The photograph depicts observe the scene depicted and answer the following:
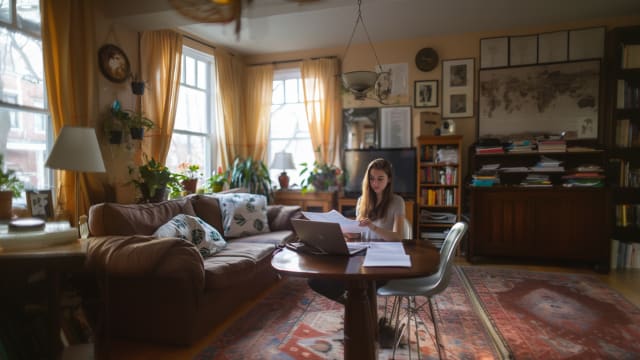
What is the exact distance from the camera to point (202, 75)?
15.8 feet

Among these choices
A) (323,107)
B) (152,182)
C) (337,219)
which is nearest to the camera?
(337,219)

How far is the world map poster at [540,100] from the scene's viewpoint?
167 inches

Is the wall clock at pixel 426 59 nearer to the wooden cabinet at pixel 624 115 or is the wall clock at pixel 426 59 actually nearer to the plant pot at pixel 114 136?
the wooden cabinet at pixel 624 115

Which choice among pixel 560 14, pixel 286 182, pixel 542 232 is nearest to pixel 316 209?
pixel 286 182

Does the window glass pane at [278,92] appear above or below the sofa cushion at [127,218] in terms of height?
above

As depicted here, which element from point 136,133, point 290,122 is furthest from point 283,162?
point 136,133

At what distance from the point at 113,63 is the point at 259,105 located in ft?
7.12

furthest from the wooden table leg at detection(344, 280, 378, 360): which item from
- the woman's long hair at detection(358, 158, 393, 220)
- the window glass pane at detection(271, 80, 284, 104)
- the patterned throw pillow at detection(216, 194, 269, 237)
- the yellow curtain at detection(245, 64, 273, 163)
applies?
the window glass pane at detection(271, 80, 284, 104)

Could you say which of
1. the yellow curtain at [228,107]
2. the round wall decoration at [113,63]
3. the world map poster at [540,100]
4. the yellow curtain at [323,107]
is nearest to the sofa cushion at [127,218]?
the round wall decoration at [113,63]

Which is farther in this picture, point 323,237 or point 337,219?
point 337,219

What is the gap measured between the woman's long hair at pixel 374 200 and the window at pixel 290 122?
282 centimetres

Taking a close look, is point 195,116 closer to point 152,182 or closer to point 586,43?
point 152,182

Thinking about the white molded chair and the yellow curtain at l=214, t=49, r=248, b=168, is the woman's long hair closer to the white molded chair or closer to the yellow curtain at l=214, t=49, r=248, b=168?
the white molded chair

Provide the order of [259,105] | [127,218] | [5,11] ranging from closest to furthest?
[5,11] → [127,218] → [259,105]
